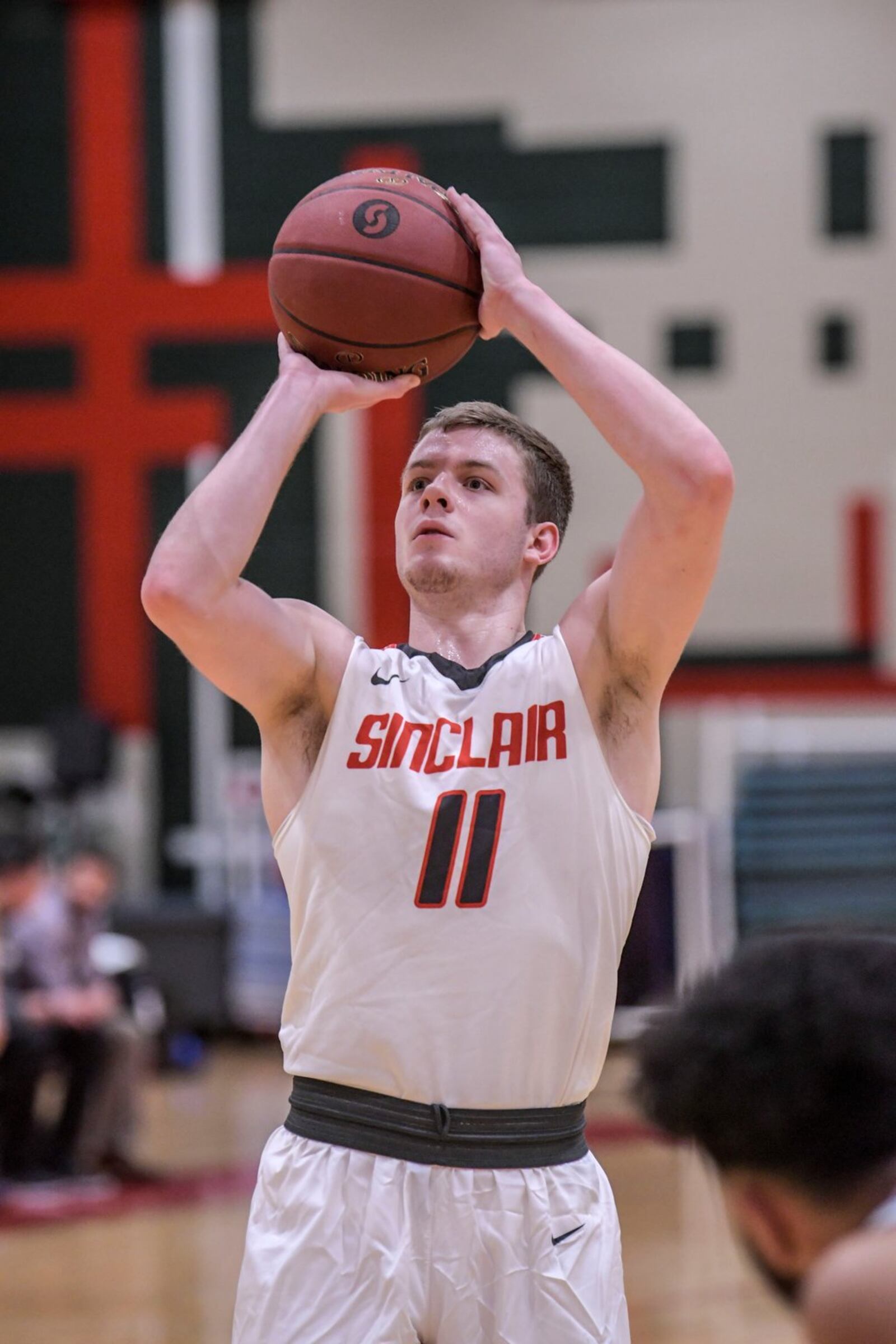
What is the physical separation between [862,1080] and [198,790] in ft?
36.1

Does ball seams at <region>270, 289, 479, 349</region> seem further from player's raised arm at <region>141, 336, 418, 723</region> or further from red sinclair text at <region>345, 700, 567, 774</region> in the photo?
red sinclair text at <region>345, 700, 567, 774</region>

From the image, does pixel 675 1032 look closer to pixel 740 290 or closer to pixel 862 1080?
pixel 862 1080

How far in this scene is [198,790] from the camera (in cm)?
1209

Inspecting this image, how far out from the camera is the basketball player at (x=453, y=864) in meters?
2.43

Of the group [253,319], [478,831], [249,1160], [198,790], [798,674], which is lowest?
[249,1160]

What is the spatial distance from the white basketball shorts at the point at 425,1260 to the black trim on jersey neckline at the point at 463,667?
0.77 metres

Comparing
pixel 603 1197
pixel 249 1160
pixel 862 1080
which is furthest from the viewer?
pixel 249 1160

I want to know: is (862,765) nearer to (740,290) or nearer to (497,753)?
(740,290)

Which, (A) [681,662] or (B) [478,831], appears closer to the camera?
(B) [478,831]

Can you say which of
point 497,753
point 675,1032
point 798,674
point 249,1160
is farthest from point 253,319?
point 675,1032

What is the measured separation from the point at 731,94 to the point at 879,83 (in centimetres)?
107

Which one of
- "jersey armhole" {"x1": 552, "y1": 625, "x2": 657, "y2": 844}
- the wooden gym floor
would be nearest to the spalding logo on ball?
"jersey armhole" {"x1": 552, "y1": 625, "x2": 657, "y2": 844}

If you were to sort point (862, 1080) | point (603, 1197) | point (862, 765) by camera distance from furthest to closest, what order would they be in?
point (862, 765)
point (603, 1197)
point (862, 1080)

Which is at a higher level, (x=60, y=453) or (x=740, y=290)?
(x=740, y=290)
